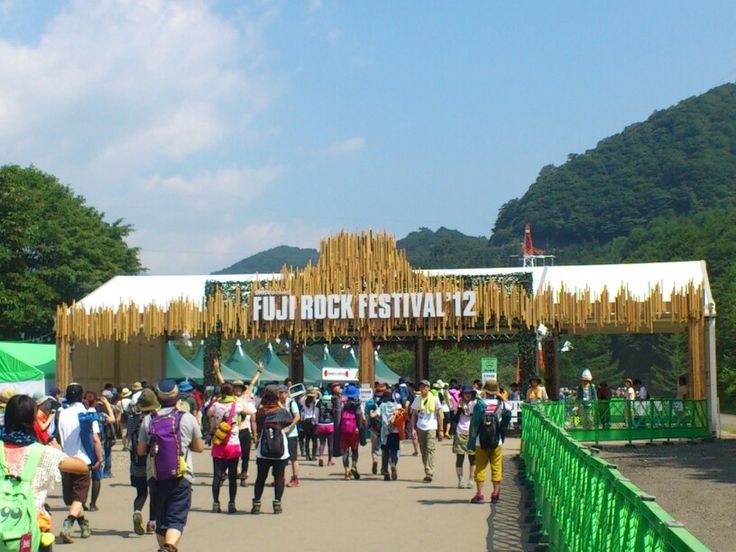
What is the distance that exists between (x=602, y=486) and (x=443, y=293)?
23.7 metres

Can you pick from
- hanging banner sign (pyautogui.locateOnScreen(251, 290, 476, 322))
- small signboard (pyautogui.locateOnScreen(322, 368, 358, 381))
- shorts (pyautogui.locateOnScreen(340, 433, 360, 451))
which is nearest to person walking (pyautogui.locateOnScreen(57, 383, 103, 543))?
shorts (pyautogui.locateOnScreen(340, 433, 360, 451))

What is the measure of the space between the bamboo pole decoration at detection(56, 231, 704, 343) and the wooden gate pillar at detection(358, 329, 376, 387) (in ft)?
0.55

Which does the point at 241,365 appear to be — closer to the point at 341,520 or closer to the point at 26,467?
the point at 341,520

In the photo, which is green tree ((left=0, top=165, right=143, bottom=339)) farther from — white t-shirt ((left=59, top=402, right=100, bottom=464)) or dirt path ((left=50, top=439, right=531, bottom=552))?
white t-shirt ((left=59, top=402, right=100, bottom=464))

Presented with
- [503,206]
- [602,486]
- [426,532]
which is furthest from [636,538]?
[503,206]

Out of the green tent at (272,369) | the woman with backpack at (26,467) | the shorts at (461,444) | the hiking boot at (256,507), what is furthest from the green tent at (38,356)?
the woman with backpack at (26,467)

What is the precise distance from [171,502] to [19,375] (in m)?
23.7

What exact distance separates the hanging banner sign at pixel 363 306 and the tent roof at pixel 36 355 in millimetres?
9520

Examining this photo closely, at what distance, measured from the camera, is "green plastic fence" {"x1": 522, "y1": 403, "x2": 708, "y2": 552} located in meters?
4.11

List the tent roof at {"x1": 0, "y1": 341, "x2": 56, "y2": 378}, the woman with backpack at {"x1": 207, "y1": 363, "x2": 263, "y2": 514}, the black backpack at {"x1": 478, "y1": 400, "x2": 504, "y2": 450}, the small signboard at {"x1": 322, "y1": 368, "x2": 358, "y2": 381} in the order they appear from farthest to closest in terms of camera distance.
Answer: the small signboard at {"x1": 322, "y1": 368, "x2": 358, "y2": 381}, the tent roof at {"x1": 0, "y1": 341, "x2": 56, "y2": 378}, the black backpack at {"x1": 478, "y1": 400, "x2": 504, "y2": 450}, the woman with backpack at {"x1": 207, "y1": 363, "x2": 263, "y2": 514}

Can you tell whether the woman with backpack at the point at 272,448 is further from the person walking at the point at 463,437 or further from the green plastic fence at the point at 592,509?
the person walking at the point at 463,437

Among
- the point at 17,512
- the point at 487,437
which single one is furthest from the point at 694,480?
the point at 17,512

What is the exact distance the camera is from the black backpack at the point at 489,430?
14.5 m

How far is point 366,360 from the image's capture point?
30.5m
